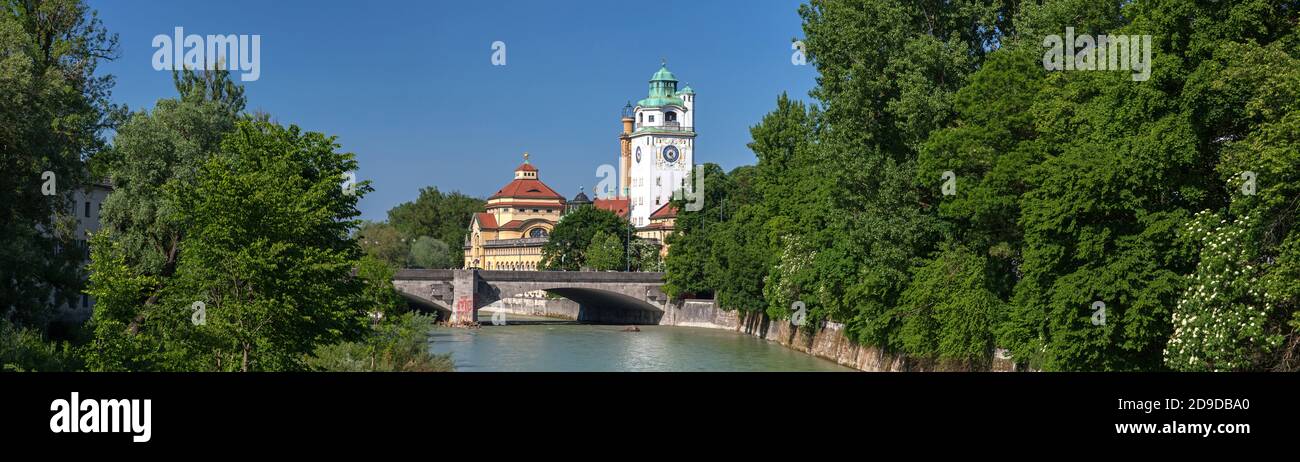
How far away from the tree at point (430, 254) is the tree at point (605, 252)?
143 ft

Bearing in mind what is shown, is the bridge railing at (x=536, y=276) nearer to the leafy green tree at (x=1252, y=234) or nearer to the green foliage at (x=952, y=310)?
the green foliage at (x=952, y=310)

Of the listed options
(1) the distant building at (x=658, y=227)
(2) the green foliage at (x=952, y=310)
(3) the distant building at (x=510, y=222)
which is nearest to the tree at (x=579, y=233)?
(1) the distant building at (x=658, y=227)

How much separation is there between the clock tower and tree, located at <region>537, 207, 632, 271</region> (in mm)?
56640

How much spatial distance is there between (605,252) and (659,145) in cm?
6759

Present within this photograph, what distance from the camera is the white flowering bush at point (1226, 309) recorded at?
2338cm

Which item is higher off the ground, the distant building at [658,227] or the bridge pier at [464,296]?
the distant building at [658,227]

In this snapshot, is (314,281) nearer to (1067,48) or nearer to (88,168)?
(88,168)

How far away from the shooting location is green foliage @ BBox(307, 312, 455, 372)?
39.5m

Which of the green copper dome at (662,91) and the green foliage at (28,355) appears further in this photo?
the green copper dome at (662,91)

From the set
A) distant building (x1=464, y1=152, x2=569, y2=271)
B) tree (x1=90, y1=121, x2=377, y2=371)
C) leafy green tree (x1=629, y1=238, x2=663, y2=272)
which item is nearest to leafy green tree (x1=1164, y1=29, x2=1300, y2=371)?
tree (x1=90, y1=121, x2=377, y2=371)

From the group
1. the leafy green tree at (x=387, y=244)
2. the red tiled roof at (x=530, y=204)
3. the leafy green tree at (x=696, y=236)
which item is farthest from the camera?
the red tiled roof at (x=530, y=204)

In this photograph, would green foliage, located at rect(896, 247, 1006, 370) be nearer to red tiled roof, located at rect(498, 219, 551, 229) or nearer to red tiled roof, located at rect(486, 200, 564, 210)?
red tiled roof, located at rect(498, 219, 551, 229)
